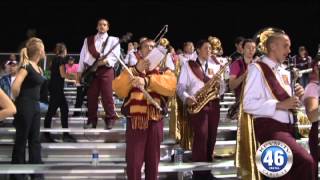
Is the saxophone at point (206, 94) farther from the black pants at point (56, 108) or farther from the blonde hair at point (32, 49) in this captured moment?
the black pants at point (56, 108)

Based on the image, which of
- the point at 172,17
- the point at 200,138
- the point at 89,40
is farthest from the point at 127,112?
the point at 172,17

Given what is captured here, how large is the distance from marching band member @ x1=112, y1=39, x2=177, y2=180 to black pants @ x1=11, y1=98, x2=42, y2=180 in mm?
1146

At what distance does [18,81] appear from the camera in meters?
5.61

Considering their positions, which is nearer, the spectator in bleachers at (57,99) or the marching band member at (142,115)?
the marching band member at (142,115)

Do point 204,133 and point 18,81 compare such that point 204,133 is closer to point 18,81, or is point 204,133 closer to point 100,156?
point 100,156

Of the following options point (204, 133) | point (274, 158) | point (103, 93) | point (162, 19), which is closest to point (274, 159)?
point (274, 158)

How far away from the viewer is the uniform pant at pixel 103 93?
7492mm

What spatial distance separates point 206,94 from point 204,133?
0.49 m

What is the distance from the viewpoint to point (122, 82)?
512 centimetres

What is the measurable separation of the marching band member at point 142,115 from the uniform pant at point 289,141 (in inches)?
47.6

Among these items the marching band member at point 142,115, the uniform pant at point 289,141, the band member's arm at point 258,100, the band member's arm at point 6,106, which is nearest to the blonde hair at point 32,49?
the marching band member at point 142,115

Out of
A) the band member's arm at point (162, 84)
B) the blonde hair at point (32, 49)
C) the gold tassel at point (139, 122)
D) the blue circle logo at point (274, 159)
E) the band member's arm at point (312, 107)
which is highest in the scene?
the blonde hair at point (32, 49)

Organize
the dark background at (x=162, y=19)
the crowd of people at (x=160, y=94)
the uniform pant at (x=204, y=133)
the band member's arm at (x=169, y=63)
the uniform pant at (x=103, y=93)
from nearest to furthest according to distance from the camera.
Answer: the crowd of people at (x=160, y=94) → the uniform pant at (x=204, y=133) → the uniform pant at (x=103, y=93) → the band member's arm at (x=169, y=63) → the dark background at (x=162, y=19)

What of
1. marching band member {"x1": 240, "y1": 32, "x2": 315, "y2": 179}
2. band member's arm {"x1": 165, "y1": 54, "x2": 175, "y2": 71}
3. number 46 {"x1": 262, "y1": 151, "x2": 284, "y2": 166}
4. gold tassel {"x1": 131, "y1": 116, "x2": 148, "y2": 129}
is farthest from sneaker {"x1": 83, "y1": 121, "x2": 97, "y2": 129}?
number 46 {"x1": 262, "y1": 151, "x2": 284, "y2": 166}
